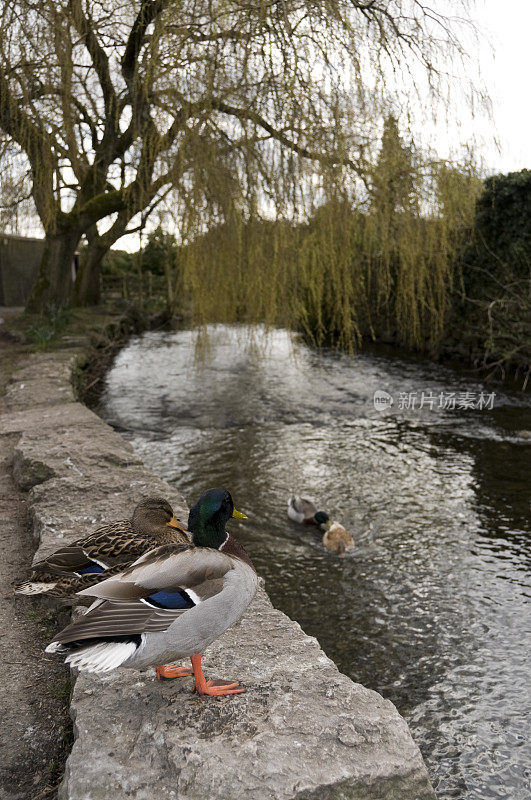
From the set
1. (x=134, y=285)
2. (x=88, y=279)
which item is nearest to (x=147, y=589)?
(x=88, y=279)

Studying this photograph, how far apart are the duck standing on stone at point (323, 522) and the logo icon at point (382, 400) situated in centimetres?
370

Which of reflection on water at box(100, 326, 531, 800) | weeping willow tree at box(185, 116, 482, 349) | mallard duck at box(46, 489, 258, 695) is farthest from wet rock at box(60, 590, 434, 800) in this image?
weeping willow tree at box(185, 116, 482, 349)

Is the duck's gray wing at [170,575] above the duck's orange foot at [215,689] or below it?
above

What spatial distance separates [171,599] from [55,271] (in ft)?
33.6

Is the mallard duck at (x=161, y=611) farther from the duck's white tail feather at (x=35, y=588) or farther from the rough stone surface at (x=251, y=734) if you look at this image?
the duck's white tail feather at (x=35, y=588)

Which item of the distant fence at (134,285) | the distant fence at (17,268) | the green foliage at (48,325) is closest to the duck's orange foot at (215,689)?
the green foliage at (48,325)

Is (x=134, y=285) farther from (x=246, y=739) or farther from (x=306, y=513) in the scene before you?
(x=246, y=739)

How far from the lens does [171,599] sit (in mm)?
1728

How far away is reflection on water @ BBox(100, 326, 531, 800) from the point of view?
3.00 meters

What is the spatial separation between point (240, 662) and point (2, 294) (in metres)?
17.3

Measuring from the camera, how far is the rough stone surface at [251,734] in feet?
5.17

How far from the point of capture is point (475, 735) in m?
2.79

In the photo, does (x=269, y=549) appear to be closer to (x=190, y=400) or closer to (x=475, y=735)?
(x=475, y=735)
